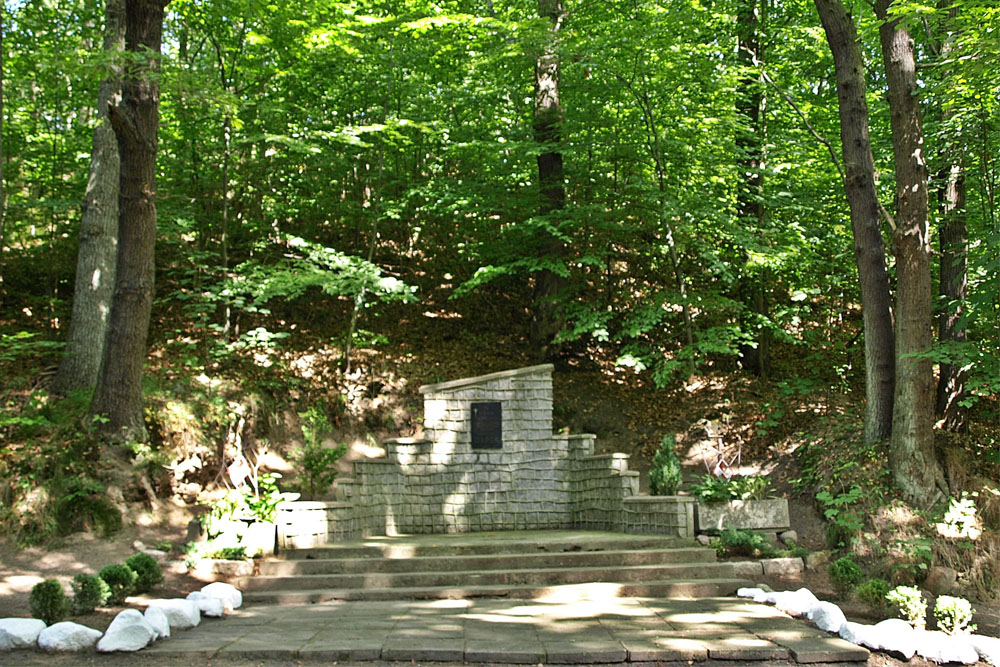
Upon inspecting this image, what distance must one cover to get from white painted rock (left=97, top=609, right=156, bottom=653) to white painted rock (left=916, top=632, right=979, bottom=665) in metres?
5.19

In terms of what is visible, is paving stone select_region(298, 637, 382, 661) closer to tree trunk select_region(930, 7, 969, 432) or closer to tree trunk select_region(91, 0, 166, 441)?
tree trunk select_region(91, 0, 166, 441)

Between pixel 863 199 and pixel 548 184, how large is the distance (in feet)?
15.2

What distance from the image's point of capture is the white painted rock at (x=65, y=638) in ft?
14.9

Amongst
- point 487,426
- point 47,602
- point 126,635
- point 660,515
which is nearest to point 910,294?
point 660,515

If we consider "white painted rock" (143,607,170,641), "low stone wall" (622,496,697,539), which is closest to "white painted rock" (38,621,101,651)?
"white painted rock" (143,607,170,641)

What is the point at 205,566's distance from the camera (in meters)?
6.68

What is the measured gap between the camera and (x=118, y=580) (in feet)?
18.9

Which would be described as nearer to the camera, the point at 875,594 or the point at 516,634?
the point at 516,634

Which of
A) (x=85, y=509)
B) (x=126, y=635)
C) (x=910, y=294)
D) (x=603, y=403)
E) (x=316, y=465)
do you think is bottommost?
(x=126, y=635)

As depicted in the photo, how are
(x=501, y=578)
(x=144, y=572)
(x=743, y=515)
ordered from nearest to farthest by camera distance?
(x=144, y=572) < (x=501, y=578) < (x=743, y=515)

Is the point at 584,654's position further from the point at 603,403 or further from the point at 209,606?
the point at 603,403

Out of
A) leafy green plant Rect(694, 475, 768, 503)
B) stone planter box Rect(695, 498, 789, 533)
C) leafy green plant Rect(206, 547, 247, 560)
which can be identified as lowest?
leafy green plant Rect(206, 547, 247, 560)

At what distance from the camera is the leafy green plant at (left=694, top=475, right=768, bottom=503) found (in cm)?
775

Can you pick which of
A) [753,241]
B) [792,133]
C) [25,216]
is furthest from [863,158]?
[25,216]
